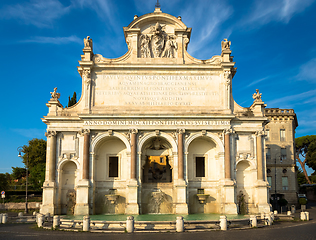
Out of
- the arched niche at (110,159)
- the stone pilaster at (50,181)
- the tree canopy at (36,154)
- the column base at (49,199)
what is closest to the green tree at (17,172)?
the tree canopy at (36,154)

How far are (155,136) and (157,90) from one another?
4964mm

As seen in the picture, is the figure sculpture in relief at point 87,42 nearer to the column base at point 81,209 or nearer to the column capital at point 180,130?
the column capital at point 180,130

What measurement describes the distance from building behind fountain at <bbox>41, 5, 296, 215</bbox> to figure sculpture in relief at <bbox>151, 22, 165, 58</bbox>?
0.11 metres

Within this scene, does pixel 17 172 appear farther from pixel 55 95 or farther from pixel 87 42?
→ pixel 87 42

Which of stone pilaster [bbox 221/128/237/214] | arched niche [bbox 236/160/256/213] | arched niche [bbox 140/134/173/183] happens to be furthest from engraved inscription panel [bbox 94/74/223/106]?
arched niche [bbox 236/160/256/213]

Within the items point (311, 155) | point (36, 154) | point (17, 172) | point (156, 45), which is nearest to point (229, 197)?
point (156, 45)

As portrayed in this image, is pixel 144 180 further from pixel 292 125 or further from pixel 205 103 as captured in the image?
pixel 292 125

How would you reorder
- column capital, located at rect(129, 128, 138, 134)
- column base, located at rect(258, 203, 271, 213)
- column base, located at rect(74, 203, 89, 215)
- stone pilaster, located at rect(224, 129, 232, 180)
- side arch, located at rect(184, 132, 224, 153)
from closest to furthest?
column base, located at rect(74, 203, 89, 215)
column base, located at rect(258, 203, 271, 213)
stone pilaster, located at rect(224, 129, 232, 180)
column capital, located at rect(129, 128, 138, 134)
side arch, located at rect(184, 132, 224, 153)

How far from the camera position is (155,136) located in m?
34.4

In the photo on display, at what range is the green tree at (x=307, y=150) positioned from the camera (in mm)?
73250

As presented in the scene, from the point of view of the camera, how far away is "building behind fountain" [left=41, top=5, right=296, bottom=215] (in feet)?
111

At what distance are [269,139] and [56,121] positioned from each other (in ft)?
116

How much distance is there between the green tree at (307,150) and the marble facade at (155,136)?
4435 centimetres

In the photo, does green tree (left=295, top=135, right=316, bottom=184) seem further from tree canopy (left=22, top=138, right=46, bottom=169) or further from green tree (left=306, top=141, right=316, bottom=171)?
tree canopy (left=22, top=138, right=46, bottom=169)
